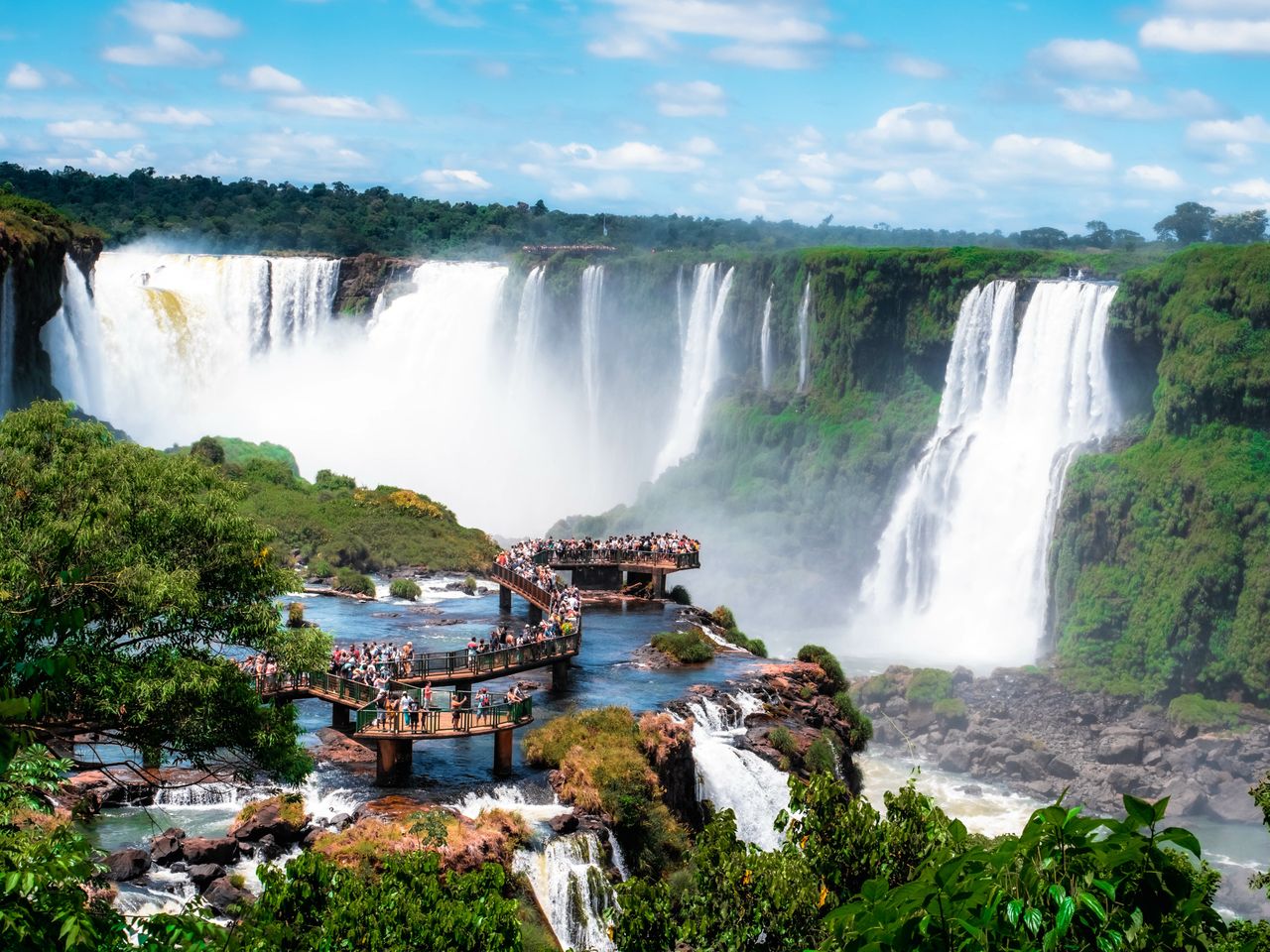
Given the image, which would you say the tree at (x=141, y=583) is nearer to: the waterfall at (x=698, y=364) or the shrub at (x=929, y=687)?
the shrub at (x=929, y=687)

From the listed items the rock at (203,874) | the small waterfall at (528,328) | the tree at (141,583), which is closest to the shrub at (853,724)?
the rock at (203,874)

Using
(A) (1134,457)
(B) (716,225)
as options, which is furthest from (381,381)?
(B) (716,225)

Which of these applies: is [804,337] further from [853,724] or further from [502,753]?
[502,753]

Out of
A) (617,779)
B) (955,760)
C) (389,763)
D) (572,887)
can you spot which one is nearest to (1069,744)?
(955,760)

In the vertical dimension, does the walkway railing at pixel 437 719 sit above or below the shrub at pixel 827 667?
above

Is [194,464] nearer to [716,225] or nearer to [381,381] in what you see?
[381,381]

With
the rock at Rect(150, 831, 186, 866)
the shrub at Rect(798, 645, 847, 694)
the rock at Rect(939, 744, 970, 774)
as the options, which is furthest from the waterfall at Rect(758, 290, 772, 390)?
the rock at Rect(150, 831, 186, 866)
